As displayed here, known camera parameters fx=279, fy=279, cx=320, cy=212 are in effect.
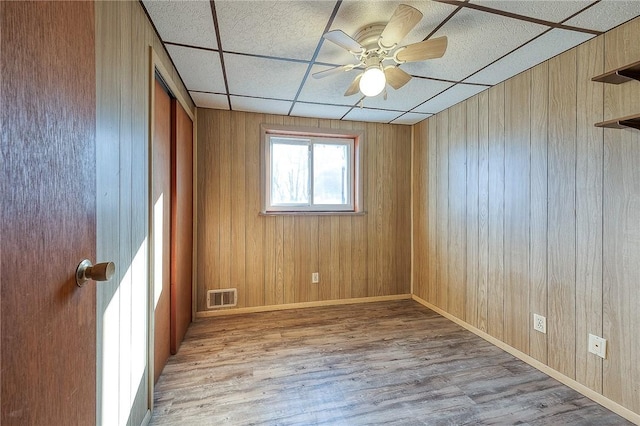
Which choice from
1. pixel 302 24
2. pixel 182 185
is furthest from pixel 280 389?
pixel 302 24

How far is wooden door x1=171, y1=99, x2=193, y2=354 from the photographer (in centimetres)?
224

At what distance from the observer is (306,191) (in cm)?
342

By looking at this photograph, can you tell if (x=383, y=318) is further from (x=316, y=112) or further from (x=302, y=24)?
(x=302, y=24)

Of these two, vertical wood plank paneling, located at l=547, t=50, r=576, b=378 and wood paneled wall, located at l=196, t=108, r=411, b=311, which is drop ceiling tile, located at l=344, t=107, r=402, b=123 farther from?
vertical wood plank paneling, located at l=547, t=50, r=576, b=378

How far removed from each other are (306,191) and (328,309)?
4.68 feet

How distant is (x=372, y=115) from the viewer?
3270mm

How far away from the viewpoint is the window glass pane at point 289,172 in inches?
131

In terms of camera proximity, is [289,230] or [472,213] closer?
[472,213]

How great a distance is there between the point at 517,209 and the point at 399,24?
1.76 meters

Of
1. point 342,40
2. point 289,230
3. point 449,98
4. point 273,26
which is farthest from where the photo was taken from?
point 289,230

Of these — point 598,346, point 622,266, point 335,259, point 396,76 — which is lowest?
point 598,346

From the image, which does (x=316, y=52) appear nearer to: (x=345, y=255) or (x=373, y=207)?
(x=373, y=207)

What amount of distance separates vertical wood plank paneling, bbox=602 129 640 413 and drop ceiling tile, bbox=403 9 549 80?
82 cm

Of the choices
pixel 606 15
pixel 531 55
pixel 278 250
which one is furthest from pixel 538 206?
pixel 278 250
